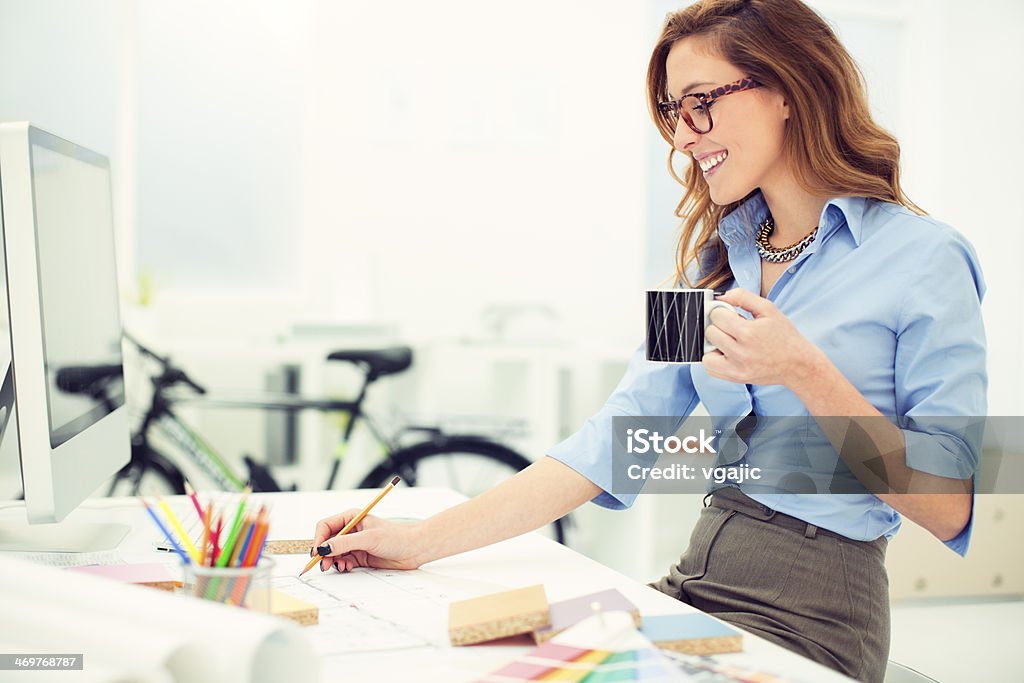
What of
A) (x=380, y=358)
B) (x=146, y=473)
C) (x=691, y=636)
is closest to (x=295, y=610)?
(x=691, y=636)

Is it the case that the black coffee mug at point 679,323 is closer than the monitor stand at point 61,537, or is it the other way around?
the black coffee mug at point 679,323

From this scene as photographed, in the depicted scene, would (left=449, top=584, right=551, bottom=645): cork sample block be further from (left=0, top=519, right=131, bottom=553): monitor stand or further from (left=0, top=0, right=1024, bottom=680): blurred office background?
(left=0, top=0, right=1024, bottom=680): blurred office background

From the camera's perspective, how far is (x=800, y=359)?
92cm

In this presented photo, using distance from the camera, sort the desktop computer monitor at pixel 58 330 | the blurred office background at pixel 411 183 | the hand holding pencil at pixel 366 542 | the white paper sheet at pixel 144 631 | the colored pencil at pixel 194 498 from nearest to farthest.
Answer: the white paper sheet at pixel 144 631 < the colored pencil at pixel 194 498 < the desktop computer monitor at pixel 58 330 < the hand holding pencil at pixel 366 542 < the blurred office background at pixel 411 183

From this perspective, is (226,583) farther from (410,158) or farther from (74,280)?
(410,158)

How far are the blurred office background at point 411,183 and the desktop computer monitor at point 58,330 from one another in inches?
78.6

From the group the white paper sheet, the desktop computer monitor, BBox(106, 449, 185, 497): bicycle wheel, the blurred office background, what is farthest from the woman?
the blurred office background

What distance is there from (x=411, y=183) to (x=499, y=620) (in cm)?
325

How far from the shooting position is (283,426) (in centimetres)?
373

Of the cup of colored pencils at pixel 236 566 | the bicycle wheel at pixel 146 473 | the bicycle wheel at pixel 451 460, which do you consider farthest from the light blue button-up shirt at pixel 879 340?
the bicycle wheel at pixel 146 473

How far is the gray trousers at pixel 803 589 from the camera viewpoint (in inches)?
40.4

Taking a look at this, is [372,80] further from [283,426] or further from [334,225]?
[283,426]

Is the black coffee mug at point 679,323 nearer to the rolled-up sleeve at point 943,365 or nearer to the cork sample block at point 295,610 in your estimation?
the rolled-up sleeve at point 943,365

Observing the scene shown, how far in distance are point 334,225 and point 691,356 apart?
3.05 metres
